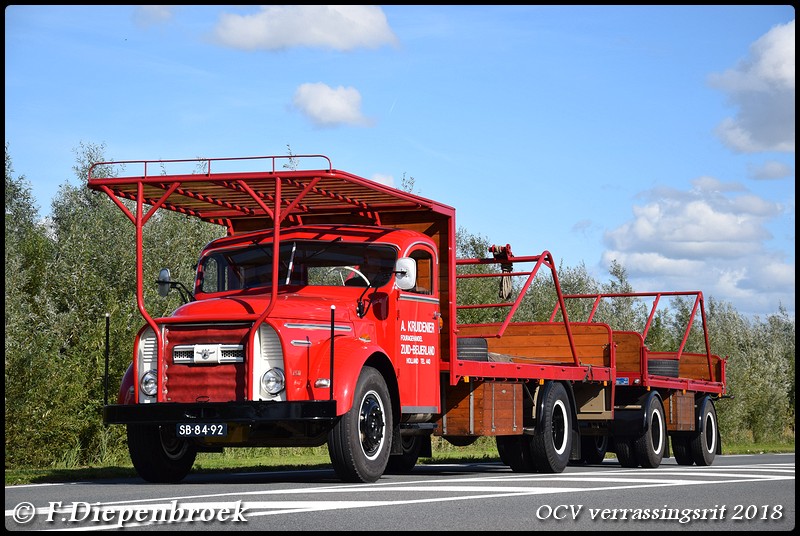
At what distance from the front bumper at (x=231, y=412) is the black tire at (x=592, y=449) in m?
10.6

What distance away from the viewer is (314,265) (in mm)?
13820

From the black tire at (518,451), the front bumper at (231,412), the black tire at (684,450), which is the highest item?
the front bumper at (231,412)

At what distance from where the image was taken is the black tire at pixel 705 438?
22781 millimetres

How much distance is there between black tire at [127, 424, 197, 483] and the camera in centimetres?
1302

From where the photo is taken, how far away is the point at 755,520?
9.23 metres

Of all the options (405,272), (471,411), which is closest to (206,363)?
(405,272)

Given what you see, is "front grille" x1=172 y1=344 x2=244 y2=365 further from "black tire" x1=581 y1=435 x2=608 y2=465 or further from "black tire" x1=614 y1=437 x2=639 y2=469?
"black tire" x1=581 y1=435 x2=608 y2=465

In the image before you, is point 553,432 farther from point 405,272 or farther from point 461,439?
point 405,272

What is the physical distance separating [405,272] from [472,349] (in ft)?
8.01

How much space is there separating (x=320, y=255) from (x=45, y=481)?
155 inches

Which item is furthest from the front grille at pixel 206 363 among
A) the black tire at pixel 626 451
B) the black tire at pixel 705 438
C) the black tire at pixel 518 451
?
the black tire at pixel 705 438

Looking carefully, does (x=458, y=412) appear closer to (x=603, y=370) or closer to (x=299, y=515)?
(x=603, y=370)

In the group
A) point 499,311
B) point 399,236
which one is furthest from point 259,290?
point 499,311

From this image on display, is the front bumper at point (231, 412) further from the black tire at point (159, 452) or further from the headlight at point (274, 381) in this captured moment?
the black tire at point (159, 452)
